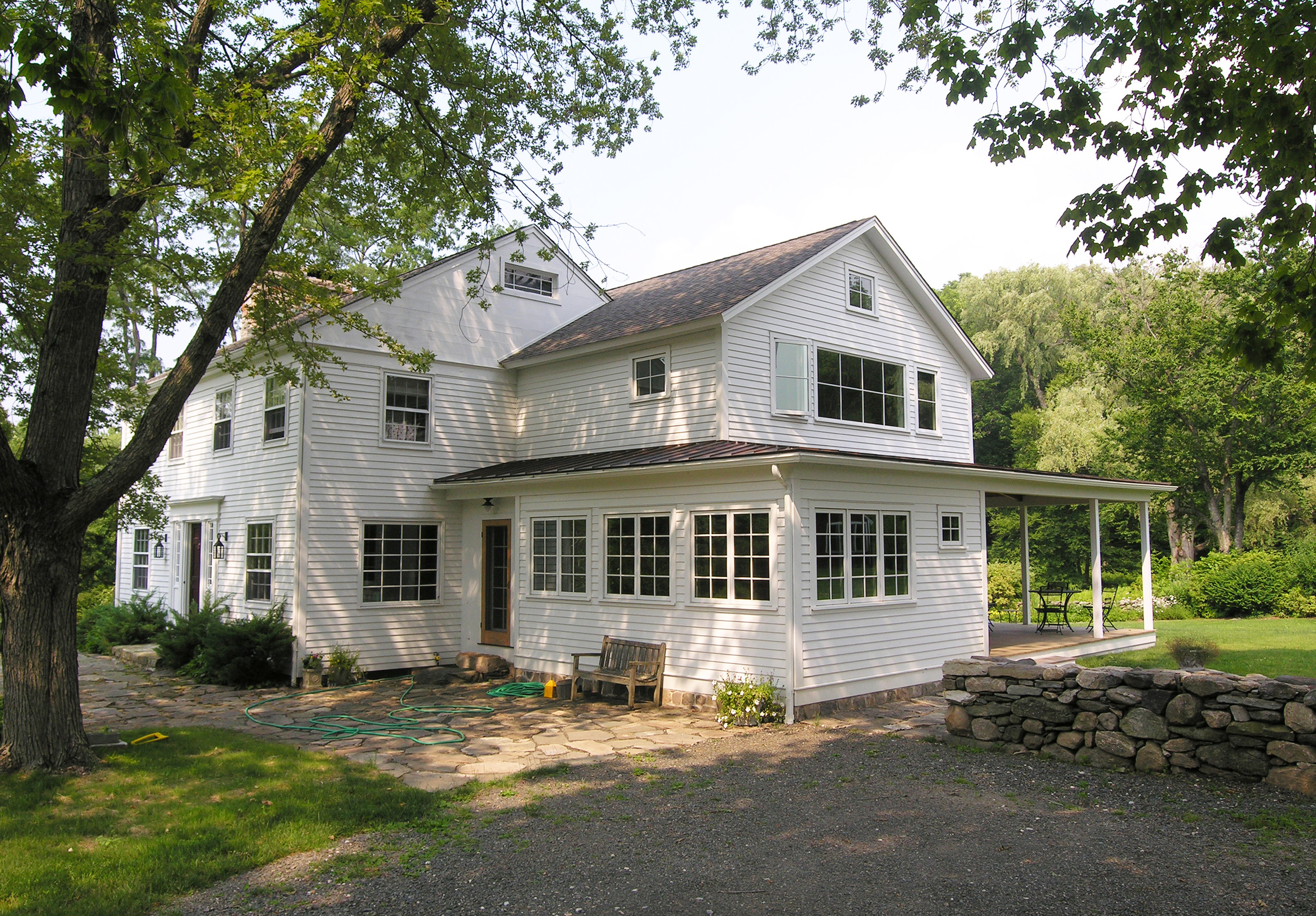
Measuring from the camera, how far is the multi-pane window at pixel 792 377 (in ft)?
45.5

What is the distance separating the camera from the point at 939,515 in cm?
1380

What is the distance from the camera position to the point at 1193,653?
12.2 m

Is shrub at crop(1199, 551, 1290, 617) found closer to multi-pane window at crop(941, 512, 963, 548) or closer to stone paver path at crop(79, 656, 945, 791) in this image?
multi-pane window at crop(941, 512, 963, 548)

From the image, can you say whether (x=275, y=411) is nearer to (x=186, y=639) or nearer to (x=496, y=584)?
(x=186, y=639)

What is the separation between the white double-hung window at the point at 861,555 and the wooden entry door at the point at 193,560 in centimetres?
1357

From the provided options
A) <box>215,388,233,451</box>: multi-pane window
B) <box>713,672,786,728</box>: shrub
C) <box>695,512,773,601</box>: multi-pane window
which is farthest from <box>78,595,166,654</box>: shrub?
<box>713,672,786,728</box>: shrub

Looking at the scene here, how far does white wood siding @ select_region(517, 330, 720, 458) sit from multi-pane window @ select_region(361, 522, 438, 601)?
98.1 inches

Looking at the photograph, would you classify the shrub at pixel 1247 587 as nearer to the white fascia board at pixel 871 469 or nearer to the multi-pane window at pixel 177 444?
the white fascia board at pixel 871 469

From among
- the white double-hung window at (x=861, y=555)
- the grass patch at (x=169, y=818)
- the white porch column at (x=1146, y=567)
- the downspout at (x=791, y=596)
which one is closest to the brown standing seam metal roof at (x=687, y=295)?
the downspout at (x=791, y=596)

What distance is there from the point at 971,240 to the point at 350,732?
38037 mm

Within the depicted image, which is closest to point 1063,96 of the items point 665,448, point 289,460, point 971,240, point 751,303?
point 751,303

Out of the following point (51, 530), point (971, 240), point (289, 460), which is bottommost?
point (51, 530)

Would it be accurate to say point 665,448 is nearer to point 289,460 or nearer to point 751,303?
point 751,303

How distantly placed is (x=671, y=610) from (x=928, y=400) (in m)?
7.19
